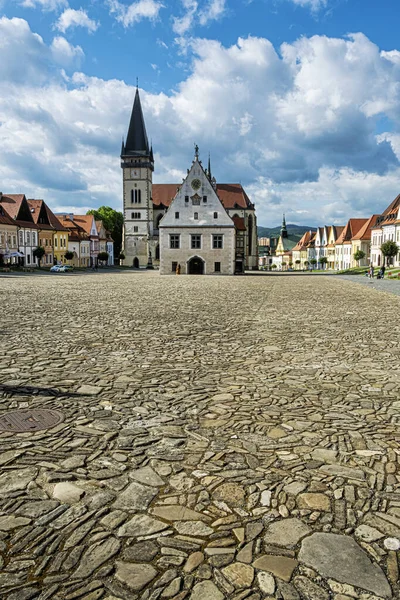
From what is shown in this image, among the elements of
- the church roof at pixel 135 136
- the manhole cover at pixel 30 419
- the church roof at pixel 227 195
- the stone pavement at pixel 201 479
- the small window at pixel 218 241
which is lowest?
the stone pavement at pixel 201 479

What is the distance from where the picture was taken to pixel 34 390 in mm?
6074

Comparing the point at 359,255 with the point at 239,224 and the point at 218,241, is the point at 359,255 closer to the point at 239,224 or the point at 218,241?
the point at 239,224

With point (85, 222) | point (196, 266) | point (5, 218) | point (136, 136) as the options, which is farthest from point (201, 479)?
point (85, 222)

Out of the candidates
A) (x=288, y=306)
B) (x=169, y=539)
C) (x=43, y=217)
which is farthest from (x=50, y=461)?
(x=43, y=217)

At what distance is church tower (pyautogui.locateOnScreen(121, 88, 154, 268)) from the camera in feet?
309

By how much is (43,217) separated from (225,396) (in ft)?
259

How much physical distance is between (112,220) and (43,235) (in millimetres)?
45640

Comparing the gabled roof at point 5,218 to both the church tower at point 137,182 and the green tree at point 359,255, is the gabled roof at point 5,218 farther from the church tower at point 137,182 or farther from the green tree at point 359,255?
the green tree at point 359,255

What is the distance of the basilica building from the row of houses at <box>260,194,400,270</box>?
19395 millimetres

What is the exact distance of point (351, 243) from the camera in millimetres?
100750

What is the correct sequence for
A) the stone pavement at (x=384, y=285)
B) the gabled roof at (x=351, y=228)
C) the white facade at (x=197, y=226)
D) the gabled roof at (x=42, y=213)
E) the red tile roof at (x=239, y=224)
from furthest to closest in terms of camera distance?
1. the gabled roof at (x=351, y=228)
2. the red tile roof at (x=239, y=224)
3. the gabled roof at (x=42, y=213)
4. the white facade at (x=197, y=226)
5. the stone pavement at (x=384, y=285)

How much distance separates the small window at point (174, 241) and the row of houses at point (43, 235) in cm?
2203

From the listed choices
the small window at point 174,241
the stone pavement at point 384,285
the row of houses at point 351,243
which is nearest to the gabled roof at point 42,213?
the small window at point 174,241

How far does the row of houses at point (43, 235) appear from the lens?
67062mm
